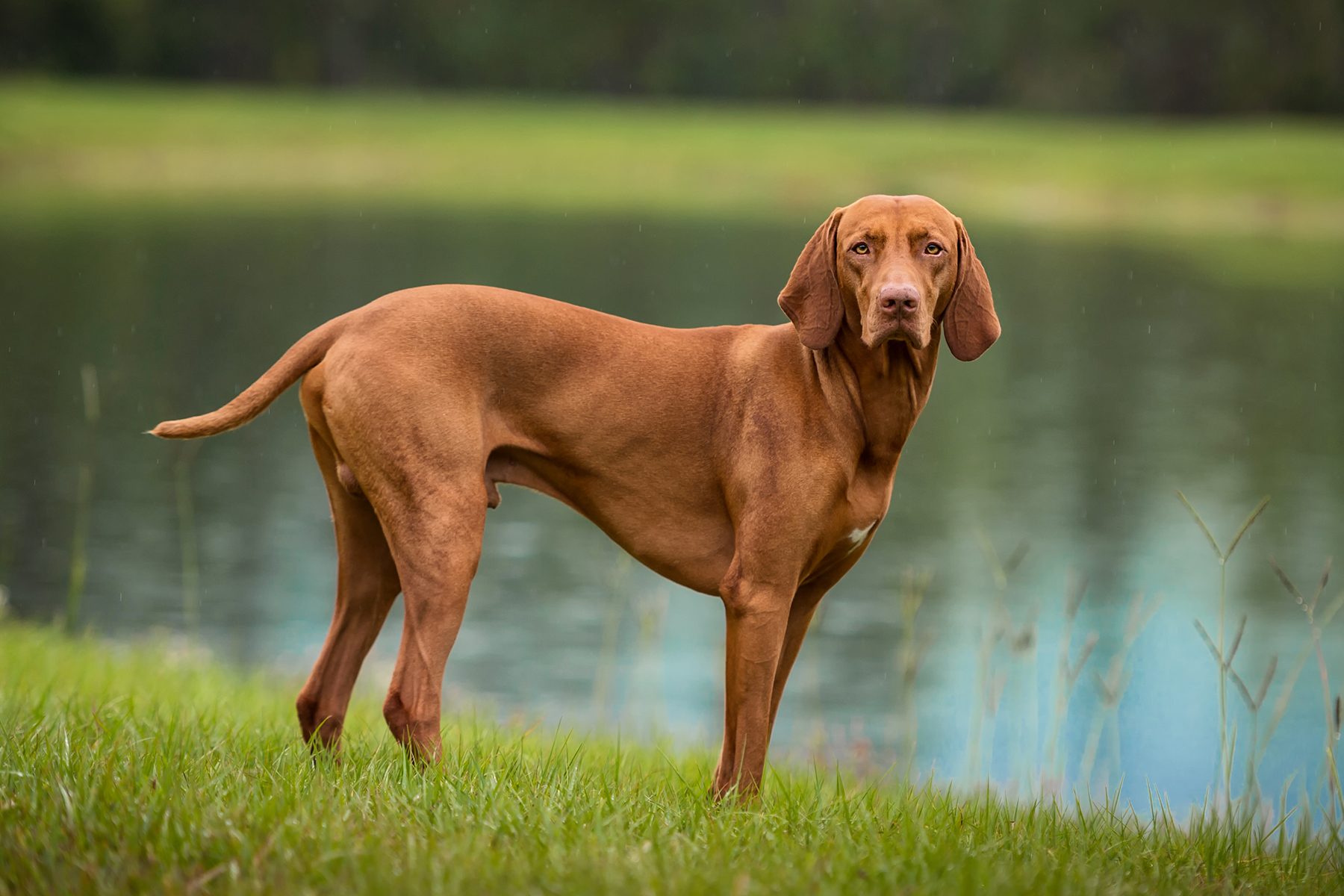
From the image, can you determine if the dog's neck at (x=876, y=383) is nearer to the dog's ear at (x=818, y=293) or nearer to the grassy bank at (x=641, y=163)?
the dog's ear at (x=818, y=293)

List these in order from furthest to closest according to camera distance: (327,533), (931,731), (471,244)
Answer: (471,244) → (327,533) → (931,731)

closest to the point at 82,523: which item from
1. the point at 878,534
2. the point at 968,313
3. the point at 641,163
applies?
the point at 968,313

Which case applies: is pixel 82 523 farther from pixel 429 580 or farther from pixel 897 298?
pixel 897 298

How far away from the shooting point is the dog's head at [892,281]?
4.18 m

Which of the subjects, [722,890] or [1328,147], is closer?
[722,890]

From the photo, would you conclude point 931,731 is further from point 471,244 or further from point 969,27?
point 969,27

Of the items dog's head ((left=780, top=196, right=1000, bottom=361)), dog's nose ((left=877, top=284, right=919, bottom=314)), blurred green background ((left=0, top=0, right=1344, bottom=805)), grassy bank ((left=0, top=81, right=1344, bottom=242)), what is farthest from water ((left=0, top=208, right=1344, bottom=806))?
grassy bank ((left=0, top=81, right=1344, bottom=242))

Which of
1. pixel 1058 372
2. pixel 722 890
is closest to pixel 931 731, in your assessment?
pixel 722 890

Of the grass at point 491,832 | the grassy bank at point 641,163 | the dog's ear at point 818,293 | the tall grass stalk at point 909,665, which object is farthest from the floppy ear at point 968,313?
the grassy bank at point 641,163

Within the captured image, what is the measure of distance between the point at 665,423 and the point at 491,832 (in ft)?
4.54

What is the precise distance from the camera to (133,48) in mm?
65312

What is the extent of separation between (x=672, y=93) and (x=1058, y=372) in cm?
5093

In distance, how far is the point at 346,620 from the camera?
4785 millimetres

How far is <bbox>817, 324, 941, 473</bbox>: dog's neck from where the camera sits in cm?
445
